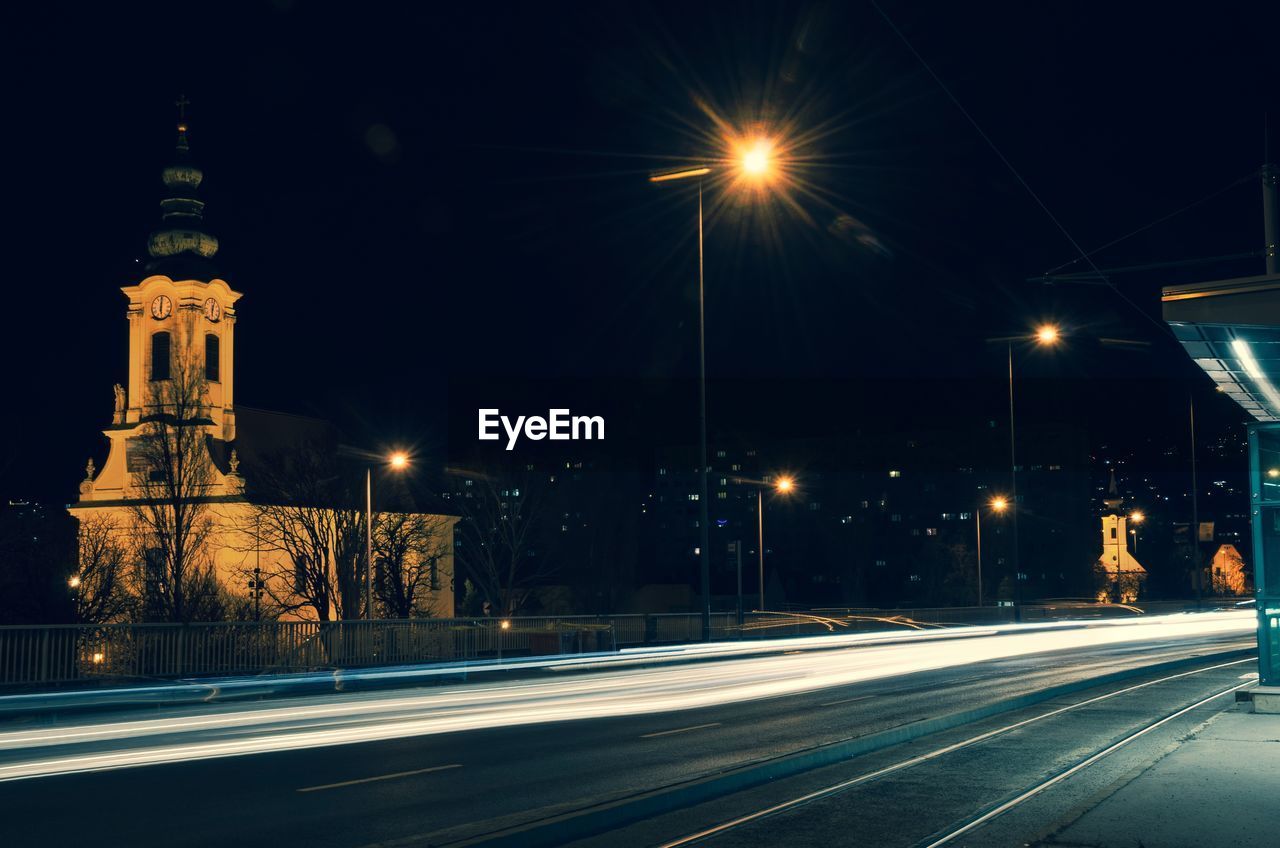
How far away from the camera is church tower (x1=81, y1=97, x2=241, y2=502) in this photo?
81.7 metres

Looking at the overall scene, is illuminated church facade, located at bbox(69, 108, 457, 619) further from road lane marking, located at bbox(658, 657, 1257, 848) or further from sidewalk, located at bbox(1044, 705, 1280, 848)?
sidewalk, located at bbox(1044, 705, 1280, 848)

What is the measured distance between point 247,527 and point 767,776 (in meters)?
66.8

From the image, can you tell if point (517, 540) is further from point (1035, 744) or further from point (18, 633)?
point (1035, 744)

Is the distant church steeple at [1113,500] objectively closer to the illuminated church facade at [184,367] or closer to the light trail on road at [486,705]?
the illuminated church facade at [184,367]

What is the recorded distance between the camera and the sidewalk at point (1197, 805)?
9.05 meters

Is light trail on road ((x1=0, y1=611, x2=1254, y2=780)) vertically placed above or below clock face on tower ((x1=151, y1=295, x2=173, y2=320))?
below

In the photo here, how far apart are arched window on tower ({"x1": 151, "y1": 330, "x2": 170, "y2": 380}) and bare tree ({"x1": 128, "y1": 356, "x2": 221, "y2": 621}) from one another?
1363cm

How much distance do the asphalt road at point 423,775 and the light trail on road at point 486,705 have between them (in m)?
0.14

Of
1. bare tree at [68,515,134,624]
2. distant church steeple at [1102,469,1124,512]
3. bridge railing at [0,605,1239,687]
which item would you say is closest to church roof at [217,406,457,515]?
bare tree at [68,515,134,624]

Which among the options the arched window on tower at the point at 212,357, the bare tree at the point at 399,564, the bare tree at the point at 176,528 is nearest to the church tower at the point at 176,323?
the arched window on tower at the point at 212,357

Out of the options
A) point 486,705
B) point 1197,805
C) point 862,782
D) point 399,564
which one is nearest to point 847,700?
point 486,705

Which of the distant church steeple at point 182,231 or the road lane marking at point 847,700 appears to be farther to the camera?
the distant church steeple at point 182,231

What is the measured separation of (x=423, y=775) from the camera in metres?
13.0

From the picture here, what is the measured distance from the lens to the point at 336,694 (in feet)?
75.5
